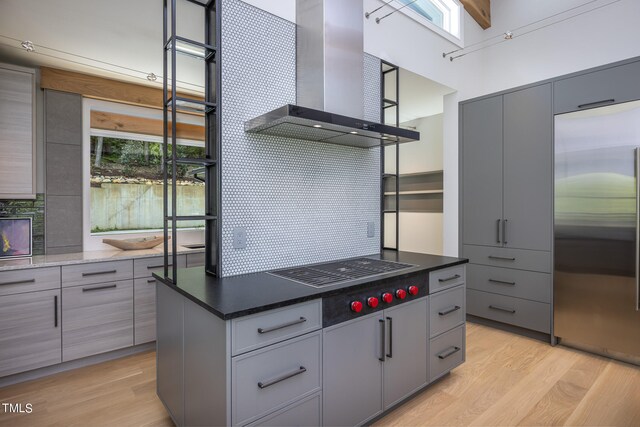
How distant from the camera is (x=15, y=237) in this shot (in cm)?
275

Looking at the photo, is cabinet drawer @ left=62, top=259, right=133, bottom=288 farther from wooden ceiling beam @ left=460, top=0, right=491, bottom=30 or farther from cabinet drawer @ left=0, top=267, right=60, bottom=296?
wooden ceiling beam @ left=460, top=0, right=491, bottom=30

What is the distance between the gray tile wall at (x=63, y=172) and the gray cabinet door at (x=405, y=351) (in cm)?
289

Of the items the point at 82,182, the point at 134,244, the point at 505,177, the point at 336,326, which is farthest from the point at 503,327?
the point at 82,182

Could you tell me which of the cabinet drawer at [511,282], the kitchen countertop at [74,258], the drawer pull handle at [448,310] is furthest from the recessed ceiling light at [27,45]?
the cabinet drawer at [511,282]

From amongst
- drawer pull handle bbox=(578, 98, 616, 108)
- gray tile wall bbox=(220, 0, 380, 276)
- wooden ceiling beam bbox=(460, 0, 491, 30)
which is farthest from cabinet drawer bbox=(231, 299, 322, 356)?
wooden ceiling beam bbox=(460, 0, 491, 30)

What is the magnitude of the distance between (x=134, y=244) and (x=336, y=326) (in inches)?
89.6

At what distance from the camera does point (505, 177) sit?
3268mm

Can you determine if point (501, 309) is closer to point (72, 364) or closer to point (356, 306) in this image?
point (356, 306)

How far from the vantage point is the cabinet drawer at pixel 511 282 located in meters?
3.04

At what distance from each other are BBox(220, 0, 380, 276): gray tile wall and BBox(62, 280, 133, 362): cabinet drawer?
4.58 feet

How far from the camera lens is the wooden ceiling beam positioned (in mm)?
3644

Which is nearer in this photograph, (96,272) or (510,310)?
(96,272)

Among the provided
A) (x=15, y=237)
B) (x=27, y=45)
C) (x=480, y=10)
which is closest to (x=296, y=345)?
(x=15, y=237)

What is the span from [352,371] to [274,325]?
0.58 metres
